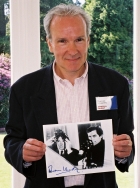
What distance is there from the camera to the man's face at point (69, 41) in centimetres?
174

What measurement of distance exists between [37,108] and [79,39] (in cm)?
41

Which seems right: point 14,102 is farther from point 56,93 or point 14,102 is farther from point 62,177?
point 62,177

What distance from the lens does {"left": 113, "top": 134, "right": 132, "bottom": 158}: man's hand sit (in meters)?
1.68

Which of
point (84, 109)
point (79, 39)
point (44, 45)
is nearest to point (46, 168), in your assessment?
point (84, 109)

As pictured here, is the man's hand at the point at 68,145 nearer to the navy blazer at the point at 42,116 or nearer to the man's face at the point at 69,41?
the navy blazer at the point at 42,116

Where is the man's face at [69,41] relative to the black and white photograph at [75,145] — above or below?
above

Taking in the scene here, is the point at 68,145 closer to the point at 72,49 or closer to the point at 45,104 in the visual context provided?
the point at 45,104

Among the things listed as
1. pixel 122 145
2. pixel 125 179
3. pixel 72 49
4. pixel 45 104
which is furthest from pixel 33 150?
pixel 125 179

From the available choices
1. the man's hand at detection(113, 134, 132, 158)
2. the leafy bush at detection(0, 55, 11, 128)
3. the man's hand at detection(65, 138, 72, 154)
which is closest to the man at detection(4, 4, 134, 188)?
the man's hand at detection(113, 134, 132, 158)

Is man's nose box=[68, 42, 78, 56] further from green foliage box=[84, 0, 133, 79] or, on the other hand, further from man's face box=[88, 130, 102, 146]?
green foliage box=[84, 0, 133, 79]

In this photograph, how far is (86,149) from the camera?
173 cm

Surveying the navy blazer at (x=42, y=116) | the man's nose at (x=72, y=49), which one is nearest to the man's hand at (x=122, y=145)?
the navy blazer at (x=42, y=116)

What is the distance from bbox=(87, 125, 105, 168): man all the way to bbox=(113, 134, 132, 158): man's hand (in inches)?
2.9

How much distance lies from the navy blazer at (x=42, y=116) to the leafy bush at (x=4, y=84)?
81cm
